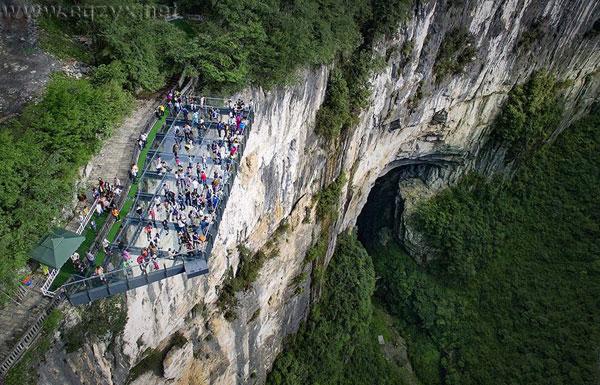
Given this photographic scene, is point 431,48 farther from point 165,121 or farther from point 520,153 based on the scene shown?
point 165,121

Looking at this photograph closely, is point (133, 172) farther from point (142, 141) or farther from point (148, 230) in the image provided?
point (148, 230)

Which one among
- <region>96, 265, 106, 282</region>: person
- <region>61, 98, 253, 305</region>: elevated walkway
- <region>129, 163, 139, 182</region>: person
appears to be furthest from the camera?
<region>129, 163, 139, 182</region>: person

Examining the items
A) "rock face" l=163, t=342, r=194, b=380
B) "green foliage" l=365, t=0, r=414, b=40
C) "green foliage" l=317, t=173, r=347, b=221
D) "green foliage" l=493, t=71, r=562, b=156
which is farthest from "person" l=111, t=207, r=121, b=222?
"green foliage" l=493, t=71, r=562, b=156

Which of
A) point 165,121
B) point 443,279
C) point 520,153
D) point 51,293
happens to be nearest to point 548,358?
point 443,279

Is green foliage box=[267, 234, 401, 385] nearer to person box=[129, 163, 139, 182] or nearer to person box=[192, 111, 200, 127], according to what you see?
person box=[192, 111, 200, 127]

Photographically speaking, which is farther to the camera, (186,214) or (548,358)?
(548,358)

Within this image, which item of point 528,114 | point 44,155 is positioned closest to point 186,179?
point 44,155
